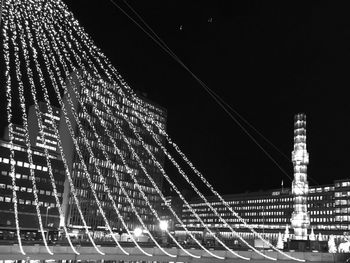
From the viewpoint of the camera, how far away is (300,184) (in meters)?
96.7

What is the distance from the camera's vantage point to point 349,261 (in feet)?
165

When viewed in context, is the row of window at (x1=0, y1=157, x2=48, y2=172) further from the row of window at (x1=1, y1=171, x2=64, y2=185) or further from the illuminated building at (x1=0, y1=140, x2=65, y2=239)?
the row of window at (x1=1, y1=171, x2=64, y2=185)

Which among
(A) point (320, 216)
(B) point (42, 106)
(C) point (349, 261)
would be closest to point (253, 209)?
(A) point (320, 216)

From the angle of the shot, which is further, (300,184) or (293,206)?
(293,206)

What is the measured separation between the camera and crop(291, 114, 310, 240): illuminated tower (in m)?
93.1

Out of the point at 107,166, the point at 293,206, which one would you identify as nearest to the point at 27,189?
the point at 107,166

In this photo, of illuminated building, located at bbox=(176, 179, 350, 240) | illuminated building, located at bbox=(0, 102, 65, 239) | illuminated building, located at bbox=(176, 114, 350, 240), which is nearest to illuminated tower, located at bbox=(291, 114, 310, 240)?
illuminated building, located at bbox=(176, 114, 350, 240)

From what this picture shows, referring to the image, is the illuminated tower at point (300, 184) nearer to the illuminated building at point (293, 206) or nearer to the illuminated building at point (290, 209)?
the illuminated building at point (293, 206)

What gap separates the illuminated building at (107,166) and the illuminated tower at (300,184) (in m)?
45.0

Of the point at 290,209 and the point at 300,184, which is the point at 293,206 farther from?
the point at 290,209

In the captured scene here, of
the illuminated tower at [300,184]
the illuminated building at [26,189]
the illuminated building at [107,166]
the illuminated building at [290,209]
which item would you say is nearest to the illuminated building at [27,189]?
the illuminated building at [26,189]

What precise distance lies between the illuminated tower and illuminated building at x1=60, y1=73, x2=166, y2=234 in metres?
45.0

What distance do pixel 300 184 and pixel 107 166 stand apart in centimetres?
6363

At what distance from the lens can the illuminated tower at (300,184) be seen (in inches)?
3666
